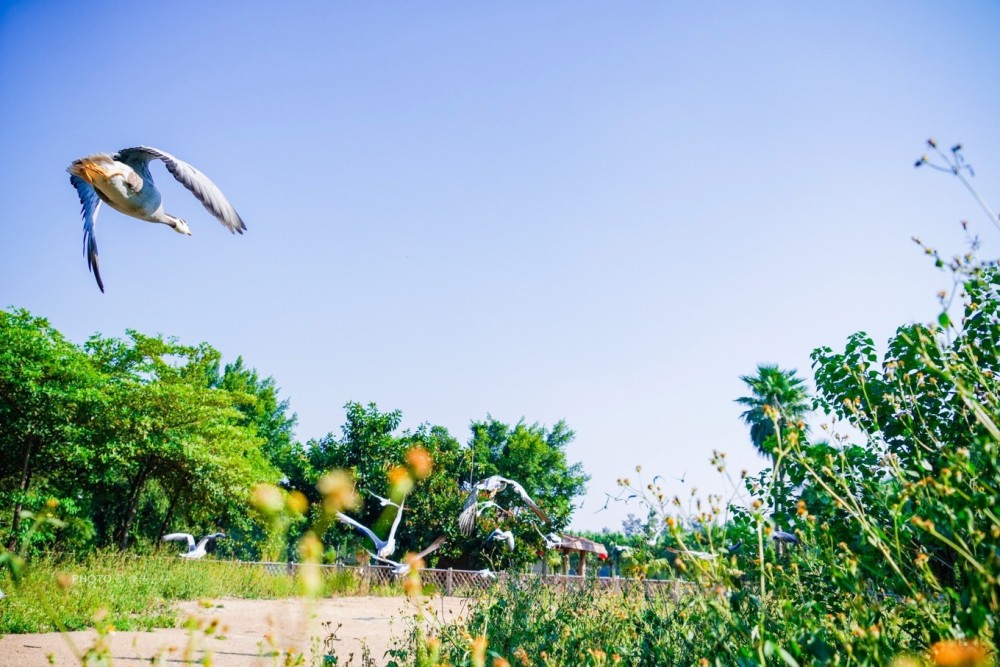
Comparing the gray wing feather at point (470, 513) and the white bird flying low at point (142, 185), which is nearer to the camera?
the white bird flying low at point (142, 185)

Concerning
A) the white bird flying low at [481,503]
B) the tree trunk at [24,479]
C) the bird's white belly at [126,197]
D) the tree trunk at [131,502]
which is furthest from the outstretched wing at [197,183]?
the tree trunk at [131,502]

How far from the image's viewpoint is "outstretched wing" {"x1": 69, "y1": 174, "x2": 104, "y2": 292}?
478 cm

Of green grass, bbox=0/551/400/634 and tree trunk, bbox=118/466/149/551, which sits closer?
green grass, bbox=0/551/400/634

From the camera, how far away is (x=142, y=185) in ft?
12.1

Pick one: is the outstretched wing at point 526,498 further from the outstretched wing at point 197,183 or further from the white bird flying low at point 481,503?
the outstretched wing at point 197,183

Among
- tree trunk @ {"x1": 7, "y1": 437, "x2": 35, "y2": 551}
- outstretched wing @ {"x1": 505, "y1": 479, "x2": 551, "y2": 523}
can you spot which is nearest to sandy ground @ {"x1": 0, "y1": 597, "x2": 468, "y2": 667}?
outstretched wing @ {"x1": 505, "y1": 479, "x2": 551, "y2": 523}

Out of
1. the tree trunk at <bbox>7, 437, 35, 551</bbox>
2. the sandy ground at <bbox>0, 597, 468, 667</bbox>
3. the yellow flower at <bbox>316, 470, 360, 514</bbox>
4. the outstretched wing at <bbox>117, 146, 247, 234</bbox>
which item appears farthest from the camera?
the tree trunk at <bbox>7, 437, 35, 551</bbox>

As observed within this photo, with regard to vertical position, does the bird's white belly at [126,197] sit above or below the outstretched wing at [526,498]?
above

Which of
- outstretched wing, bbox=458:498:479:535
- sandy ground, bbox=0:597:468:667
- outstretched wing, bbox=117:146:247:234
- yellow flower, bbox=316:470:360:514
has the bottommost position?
sandy ground, bbox=0:597:468:667

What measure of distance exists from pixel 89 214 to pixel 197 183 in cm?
217

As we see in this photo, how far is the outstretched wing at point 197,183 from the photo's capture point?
3.83 m

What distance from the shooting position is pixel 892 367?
1688 mm

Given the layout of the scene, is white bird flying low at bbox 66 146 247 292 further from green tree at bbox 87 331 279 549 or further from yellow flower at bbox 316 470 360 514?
green tree at bbox 87 331 279 549

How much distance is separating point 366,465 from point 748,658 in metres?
23.3
